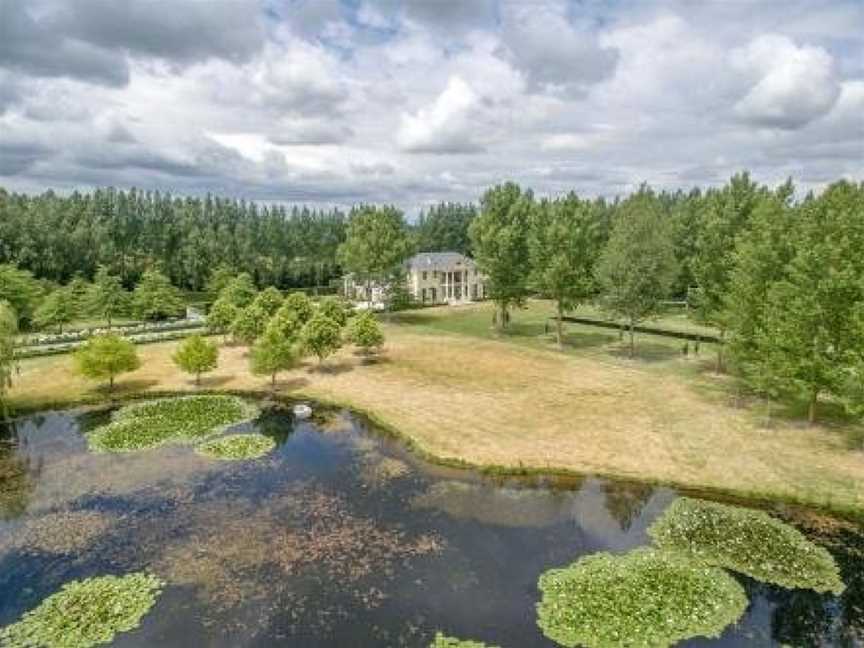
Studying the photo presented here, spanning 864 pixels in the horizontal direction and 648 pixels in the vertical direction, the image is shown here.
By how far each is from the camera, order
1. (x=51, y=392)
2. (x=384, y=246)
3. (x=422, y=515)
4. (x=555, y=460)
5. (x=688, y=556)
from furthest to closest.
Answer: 1. (x=384, y=246)
2. (x=51, y=392)
3. (x=555, y=460)
4. (x=422, y=515)
5. (x=688, y=556)

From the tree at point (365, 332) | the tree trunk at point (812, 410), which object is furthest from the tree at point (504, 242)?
the tree trunk at point (812, 410)

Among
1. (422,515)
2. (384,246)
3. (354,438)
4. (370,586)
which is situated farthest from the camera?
(384,246)

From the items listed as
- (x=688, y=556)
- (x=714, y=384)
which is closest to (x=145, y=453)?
(x=688, y=556)

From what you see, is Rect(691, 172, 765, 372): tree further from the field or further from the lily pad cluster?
the lily pad cluster

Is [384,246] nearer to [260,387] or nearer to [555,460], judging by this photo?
[260,387]

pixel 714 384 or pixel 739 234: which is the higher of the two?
pixel 739 234

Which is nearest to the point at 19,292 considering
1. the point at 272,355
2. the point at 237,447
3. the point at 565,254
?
the point at 272,355

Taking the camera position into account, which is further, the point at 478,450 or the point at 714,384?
the point at 714,384
